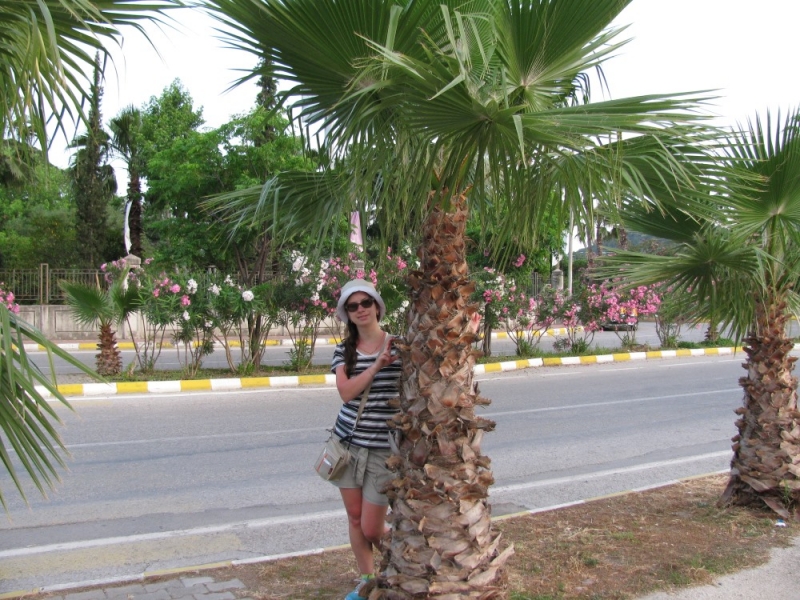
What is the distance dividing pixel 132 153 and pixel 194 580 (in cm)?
3017

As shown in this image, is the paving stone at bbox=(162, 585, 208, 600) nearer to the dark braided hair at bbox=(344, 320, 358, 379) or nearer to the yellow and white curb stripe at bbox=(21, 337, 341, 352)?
the dark braided hair at bbox=(344, 320, 358, 379)

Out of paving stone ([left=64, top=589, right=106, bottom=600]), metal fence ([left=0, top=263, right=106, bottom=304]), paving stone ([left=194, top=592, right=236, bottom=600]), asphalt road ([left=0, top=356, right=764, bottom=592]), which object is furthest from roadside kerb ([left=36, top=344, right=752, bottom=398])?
metal fence ([left=0, top=263, right=106, bottom=304])

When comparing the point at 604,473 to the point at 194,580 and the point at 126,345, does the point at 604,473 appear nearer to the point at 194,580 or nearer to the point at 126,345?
the point at 194,580

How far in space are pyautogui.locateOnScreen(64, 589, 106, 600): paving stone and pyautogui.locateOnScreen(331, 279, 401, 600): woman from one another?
1.35 meters

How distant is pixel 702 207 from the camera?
3.58 m

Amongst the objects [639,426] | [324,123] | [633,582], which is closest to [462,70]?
[324,123]

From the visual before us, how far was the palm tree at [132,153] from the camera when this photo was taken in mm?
29297

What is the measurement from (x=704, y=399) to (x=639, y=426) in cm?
279

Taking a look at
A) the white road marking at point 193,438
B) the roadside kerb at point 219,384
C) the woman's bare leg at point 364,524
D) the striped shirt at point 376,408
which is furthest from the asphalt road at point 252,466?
the striped shirt at point 376,408

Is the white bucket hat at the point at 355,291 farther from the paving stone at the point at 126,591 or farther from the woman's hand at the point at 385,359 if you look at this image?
the paving stone at the point at 126,591

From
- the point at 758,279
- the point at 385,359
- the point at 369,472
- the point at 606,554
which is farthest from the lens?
the point at 758,279

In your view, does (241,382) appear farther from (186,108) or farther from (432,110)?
(186,108)

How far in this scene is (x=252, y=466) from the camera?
703cm

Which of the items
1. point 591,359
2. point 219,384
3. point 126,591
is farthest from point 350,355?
point 591,359
